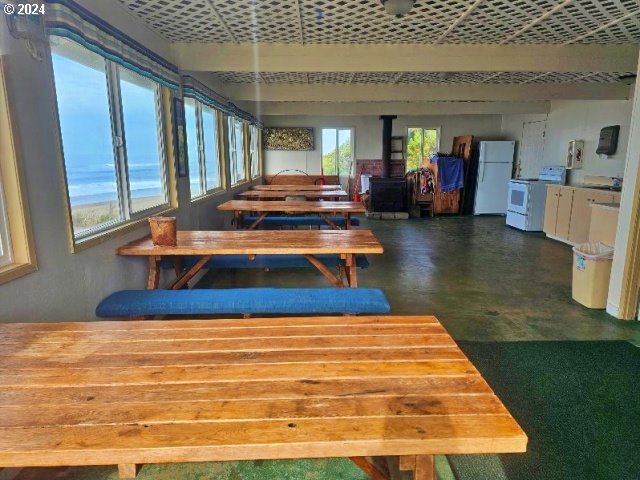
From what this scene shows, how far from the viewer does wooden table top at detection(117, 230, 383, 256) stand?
2629mm

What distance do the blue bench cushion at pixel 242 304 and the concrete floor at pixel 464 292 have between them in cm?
80

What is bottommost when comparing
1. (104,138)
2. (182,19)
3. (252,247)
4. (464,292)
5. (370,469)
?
(464,292)

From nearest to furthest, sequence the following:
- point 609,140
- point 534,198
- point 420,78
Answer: point 420,78 → point 609,140 → point 534,198

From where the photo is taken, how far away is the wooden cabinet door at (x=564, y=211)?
614 cm

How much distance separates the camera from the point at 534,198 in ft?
23.8

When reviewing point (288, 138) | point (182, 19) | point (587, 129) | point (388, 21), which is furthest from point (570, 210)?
point (288, 138)

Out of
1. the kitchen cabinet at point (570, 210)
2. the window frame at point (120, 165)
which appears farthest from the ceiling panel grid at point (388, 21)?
the kitchen cabinet at point (570, 210)

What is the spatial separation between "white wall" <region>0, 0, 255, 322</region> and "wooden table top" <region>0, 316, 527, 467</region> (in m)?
0.33

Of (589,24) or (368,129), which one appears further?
(368,129)

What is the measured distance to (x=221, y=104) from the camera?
200 inches

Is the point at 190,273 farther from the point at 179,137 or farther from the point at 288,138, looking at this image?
the point at 288,138

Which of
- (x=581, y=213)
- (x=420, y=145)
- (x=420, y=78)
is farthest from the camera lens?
(x=420, y=145)

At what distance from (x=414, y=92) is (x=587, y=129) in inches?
129

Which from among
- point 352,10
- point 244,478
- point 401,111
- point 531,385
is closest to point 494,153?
point 401,111
